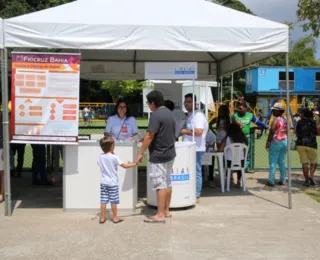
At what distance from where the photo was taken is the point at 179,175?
684cm

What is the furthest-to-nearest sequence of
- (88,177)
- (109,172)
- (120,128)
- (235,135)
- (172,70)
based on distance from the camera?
(235,135) < (120,128) < (172,70) < (88,177) < (109,172)

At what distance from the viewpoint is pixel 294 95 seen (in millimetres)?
44625

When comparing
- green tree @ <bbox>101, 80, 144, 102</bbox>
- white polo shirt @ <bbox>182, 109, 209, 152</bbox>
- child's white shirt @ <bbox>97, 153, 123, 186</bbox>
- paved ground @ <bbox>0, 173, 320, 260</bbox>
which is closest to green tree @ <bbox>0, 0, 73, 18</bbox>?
green tree @ <bbox>101, 80, 144, 102</bbox>

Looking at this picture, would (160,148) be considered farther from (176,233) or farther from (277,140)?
(277,140)

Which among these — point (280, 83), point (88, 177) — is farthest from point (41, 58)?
point (280, 83)

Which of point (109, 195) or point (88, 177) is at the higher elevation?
point (88, 177)

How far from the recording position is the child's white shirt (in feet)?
19.9

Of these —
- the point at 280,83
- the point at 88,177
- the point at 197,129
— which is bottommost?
the point at 88,177

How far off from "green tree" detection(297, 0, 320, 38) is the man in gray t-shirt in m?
4.06

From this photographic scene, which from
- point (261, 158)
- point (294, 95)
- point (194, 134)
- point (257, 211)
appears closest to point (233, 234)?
point (257, 211)

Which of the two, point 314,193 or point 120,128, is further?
point 314,193

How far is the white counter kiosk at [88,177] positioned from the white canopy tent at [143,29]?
912 mm

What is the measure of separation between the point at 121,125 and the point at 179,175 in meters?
1.34

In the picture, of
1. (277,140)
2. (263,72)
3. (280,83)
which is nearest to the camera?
(277,140)
